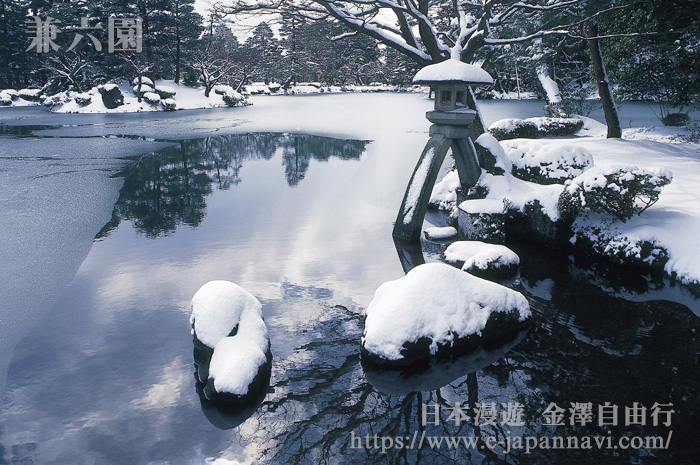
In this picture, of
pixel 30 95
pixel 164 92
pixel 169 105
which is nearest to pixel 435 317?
pixel 169 105

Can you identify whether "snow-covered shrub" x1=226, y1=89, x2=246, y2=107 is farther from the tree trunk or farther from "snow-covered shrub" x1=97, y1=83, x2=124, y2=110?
the tree trunk

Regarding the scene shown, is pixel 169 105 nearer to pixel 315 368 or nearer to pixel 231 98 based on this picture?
pixel 231 98

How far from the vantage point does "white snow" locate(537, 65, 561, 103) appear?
25125 mm

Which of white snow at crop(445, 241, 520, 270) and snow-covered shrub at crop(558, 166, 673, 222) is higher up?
snow-covered shrub at crop(558, 166, 673, 222)

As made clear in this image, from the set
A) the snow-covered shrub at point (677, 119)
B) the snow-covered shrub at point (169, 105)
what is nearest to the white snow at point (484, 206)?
the snow-covered shrub at point (677, 119)

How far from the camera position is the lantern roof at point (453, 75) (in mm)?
9312

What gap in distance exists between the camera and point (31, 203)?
464 inches

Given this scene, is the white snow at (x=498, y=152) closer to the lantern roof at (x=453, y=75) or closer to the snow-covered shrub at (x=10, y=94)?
the lantern roof at (x=453, y=75)

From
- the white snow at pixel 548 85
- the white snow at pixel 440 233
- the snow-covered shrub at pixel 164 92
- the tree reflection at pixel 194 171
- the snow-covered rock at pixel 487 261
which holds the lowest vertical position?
the tree reflection at pixel 194 171

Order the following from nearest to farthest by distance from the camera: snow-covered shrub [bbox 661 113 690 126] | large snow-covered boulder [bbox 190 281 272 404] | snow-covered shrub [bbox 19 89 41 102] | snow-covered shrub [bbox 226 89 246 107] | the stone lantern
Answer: large snow-covered boulder [bbox 190 281 272 404] < the stone lantern < snow-covered shrub [bbox 661 113 690 126] < snow-covered shrub [bbox 226 89 246 107] < snow-covered shrub [bbox 19 89 41 102]

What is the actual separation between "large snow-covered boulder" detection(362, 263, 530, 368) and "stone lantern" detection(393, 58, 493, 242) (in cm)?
384

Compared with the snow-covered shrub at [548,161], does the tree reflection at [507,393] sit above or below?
below

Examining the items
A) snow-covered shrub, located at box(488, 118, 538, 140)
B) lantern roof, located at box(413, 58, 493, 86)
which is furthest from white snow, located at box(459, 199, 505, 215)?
snow-covered shrub, located at box(488, 118, 538, 140)

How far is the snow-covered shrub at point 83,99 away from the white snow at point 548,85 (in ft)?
114
